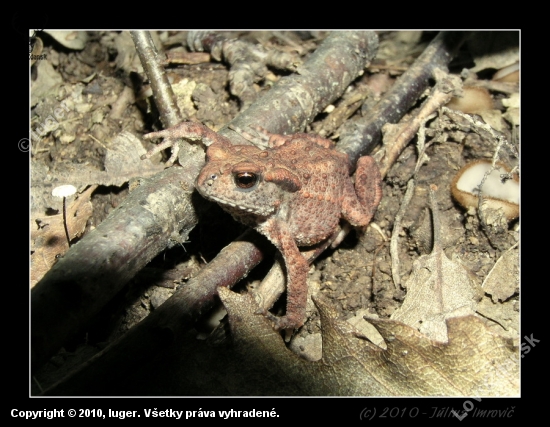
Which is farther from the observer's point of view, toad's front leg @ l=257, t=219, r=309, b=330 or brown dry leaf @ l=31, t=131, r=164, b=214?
brown dry leaf @ l=31, t=131, r=164, b=214

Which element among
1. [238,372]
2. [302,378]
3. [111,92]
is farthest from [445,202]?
[111,92]

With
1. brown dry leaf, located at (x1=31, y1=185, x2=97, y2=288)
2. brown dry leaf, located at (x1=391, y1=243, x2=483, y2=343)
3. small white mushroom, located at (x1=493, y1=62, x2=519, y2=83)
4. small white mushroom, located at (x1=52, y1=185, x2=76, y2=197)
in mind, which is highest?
small white mushroom, located at (x1=493, y1=62, x2=519, y2=83)

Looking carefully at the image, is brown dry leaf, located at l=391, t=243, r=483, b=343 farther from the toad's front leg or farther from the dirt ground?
the toad's front leg

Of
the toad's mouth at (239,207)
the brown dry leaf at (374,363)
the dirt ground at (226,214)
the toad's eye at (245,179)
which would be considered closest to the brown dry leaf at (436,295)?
the dirt ground at (226,214)

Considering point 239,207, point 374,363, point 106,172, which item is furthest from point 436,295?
point 106,172

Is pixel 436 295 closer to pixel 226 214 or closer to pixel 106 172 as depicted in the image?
pixel 226 214

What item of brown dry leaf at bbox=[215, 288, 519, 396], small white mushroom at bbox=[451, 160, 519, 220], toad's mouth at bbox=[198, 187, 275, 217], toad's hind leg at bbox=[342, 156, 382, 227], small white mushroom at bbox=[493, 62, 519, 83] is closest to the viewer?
brown dry leaf at bbox=[215, 288, 519, 396]

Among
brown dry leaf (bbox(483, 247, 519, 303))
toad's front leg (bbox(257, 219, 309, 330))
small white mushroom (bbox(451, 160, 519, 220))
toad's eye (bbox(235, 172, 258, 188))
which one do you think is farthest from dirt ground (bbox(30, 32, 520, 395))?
toad's eye (bbox(235, 172, 258, 188))
